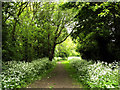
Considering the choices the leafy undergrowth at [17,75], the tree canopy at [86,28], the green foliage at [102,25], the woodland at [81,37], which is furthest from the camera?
the green foliage at [102,25]

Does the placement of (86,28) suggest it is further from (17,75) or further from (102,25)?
(17,75)

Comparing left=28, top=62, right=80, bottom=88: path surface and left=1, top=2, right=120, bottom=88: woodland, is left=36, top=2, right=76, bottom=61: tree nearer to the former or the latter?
left=1, top=2, right=120, bottom=88: woodland

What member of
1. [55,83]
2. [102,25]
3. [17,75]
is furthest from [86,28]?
[17,75]

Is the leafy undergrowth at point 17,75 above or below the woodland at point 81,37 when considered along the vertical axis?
below

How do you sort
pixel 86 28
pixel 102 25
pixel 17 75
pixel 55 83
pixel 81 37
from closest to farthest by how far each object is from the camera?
pixel 17 75 < pixel 55 83 < pixel 102 25 < pixel 86 28 < pixel 81 37

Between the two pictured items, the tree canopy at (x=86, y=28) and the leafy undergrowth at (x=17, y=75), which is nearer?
the leafy undergrowth at (x=17, y=75)

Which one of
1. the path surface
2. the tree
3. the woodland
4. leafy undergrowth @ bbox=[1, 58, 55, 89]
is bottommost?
the path surface

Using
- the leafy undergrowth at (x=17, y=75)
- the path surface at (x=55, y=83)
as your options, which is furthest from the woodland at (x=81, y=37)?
the path surface at (x=55, y=83)

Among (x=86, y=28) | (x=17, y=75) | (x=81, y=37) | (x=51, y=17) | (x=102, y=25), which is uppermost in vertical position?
(x=51, y=17)

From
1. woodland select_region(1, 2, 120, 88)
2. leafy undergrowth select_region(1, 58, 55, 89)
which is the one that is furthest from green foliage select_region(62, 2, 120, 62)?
leafy undergrowth select_region(1, 58, 55, 89)

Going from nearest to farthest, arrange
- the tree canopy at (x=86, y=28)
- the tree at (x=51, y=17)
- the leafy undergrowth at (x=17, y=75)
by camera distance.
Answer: the leafy undergrowth at (x=17, y=75) < the tree canopy at (x=86, y=28) < the tree at (x=51, y=17)

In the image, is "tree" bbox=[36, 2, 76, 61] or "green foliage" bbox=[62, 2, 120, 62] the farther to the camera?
"tree" bbox=[36, 2, 76, 61]

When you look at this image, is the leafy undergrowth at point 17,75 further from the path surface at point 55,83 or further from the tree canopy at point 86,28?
the tree canopy at point 86,28

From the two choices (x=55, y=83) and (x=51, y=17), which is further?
(x=51, y=17)
